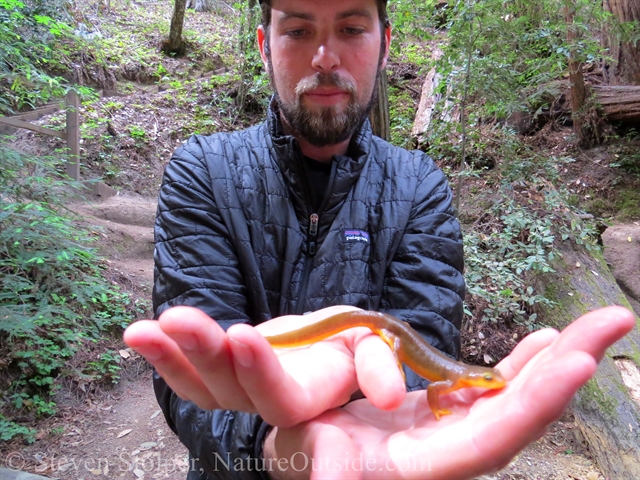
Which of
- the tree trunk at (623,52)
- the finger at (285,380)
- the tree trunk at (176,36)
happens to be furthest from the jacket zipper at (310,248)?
the tree trunk at (176,36)

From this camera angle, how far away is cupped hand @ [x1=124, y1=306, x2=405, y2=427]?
0.98m

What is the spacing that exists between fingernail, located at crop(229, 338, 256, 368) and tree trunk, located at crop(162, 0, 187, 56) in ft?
52.0

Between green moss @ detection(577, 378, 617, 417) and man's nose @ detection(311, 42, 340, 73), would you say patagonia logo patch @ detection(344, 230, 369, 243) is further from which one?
green moss @ detection(577, 378, 617, 417)

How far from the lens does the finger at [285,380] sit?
0.99 m

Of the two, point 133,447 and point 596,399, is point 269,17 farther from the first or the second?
point 596,399

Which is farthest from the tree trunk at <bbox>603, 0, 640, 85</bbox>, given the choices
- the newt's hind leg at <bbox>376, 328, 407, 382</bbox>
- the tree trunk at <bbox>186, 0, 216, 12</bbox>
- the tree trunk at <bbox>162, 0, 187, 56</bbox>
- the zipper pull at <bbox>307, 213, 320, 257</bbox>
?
the tree trunk at <bbox>186, 0, 216, 12</bbox>

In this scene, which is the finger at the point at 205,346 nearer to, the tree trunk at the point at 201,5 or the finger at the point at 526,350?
the finger at the point at 526,350

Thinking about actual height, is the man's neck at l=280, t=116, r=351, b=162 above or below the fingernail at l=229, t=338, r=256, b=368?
above

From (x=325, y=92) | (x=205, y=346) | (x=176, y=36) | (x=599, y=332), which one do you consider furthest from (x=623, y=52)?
(x=176, y=36)

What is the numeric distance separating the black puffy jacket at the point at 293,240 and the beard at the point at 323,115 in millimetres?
113

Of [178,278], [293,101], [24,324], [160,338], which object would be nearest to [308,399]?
[160,338]

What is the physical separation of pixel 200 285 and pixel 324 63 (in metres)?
1.28

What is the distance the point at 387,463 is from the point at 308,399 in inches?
10.1

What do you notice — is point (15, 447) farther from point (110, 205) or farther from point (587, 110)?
point (587, 110)
